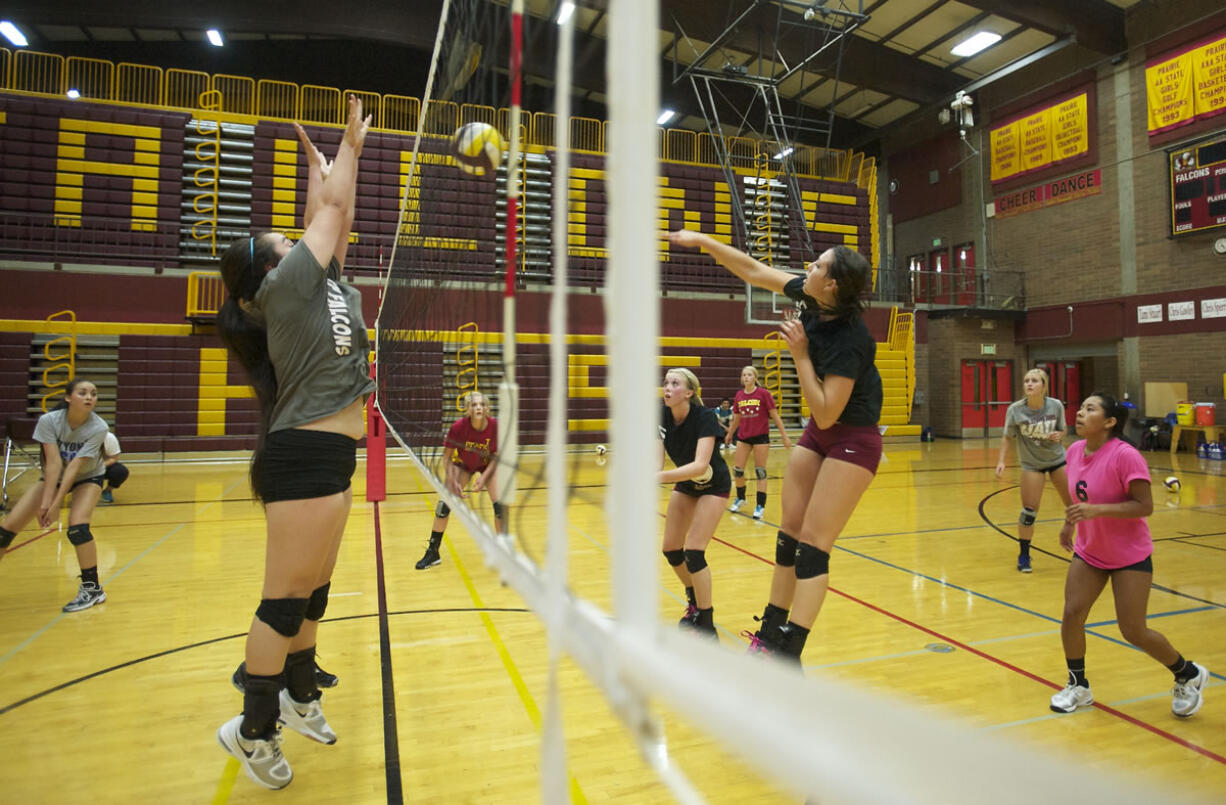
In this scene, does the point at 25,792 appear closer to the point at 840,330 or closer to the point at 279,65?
the point at 840,330

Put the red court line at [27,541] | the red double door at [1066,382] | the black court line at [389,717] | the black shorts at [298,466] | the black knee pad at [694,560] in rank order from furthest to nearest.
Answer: the red double door at [1066,382] < the red court line at [27,541] < the black knee pad at [694,560] < the black court line at [389,717] < the black shorts at [298,466]

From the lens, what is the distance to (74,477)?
4160mm

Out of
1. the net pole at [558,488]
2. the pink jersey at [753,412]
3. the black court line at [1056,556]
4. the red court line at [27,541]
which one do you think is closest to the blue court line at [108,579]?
the red court line at [27,541]

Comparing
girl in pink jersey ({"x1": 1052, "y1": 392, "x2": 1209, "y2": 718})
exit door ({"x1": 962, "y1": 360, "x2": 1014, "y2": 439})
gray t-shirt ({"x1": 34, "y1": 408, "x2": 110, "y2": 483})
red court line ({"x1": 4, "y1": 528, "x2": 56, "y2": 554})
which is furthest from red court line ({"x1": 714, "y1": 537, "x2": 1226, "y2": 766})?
exit door ({"x1": 962, "y1": 360, "x2": 1014, "y2": 439})

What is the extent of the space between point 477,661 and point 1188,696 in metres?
3.11

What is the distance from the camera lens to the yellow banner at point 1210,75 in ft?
41.9

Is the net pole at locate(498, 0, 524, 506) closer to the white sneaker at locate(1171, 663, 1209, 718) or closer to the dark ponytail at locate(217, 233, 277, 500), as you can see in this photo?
the dark ponytail at locate(217, 233, 277, 500)

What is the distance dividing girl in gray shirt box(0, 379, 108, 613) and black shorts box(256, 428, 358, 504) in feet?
9.11

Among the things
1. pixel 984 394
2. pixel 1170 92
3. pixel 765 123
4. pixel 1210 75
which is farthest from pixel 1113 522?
pixel 984 394

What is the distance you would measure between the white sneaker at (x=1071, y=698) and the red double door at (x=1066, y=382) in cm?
1743

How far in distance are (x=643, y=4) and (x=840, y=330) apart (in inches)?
69.6

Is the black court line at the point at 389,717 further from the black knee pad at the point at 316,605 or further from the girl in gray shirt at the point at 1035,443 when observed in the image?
the girl in gray shirt at the point at 1035,443

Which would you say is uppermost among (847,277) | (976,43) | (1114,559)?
(976,43)

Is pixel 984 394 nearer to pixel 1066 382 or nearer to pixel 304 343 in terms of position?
pixel 1066 382
